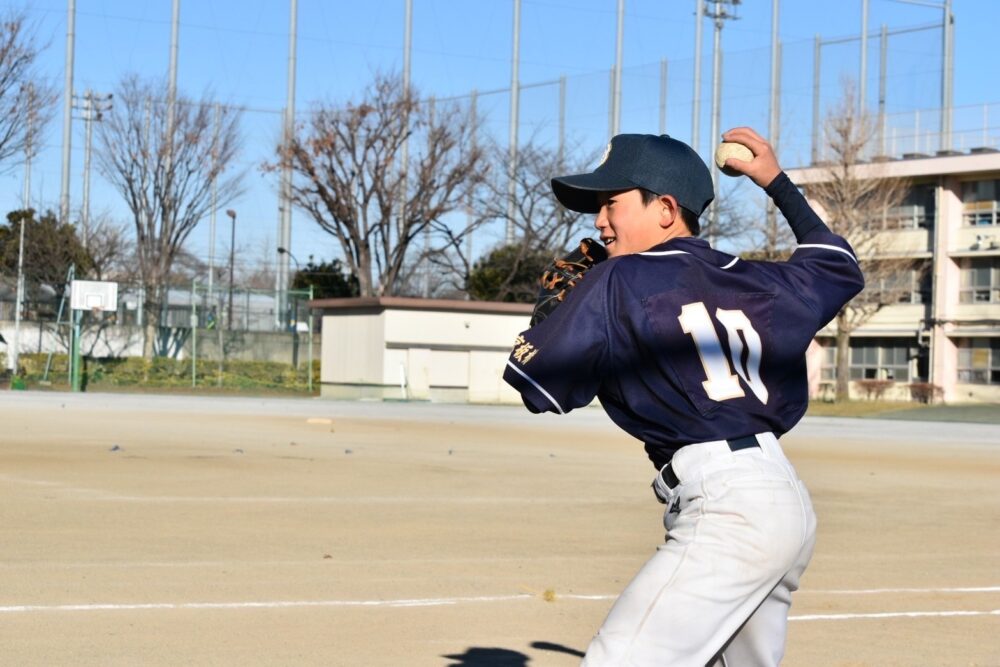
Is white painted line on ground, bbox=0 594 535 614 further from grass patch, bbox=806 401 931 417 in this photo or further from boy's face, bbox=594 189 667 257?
grass patch, bbox=806 401 931 417

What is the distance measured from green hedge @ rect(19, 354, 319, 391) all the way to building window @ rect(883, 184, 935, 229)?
26.3 metres

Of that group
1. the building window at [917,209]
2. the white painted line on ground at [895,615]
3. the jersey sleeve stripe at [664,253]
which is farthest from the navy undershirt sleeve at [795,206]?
the building window at [917,209]

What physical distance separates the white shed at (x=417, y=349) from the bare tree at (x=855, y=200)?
15211 mm

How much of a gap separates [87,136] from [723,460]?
48.0 m

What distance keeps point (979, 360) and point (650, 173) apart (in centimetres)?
5488

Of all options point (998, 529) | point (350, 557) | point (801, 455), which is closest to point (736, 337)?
point (350, 557)

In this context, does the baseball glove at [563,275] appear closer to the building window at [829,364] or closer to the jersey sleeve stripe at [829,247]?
the jersey sleeve stripe at [829,247]

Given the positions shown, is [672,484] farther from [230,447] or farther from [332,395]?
[332,395]

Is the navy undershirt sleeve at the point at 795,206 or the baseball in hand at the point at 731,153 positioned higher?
the baseball in hand at the point at 731,153

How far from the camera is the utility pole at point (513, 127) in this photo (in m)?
53.1

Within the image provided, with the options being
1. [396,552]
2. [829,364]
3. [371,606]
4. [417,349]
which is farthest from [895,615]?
[829,364]

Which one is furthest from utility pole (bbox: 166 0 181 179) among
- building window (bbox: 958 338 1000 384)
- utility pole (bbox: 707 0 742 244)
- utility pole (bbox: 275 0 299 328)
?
building window (bbox: 958 338 1000 384)

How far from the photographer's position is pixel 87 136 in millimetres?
48219

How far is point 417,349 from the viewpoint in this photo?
40.2m
